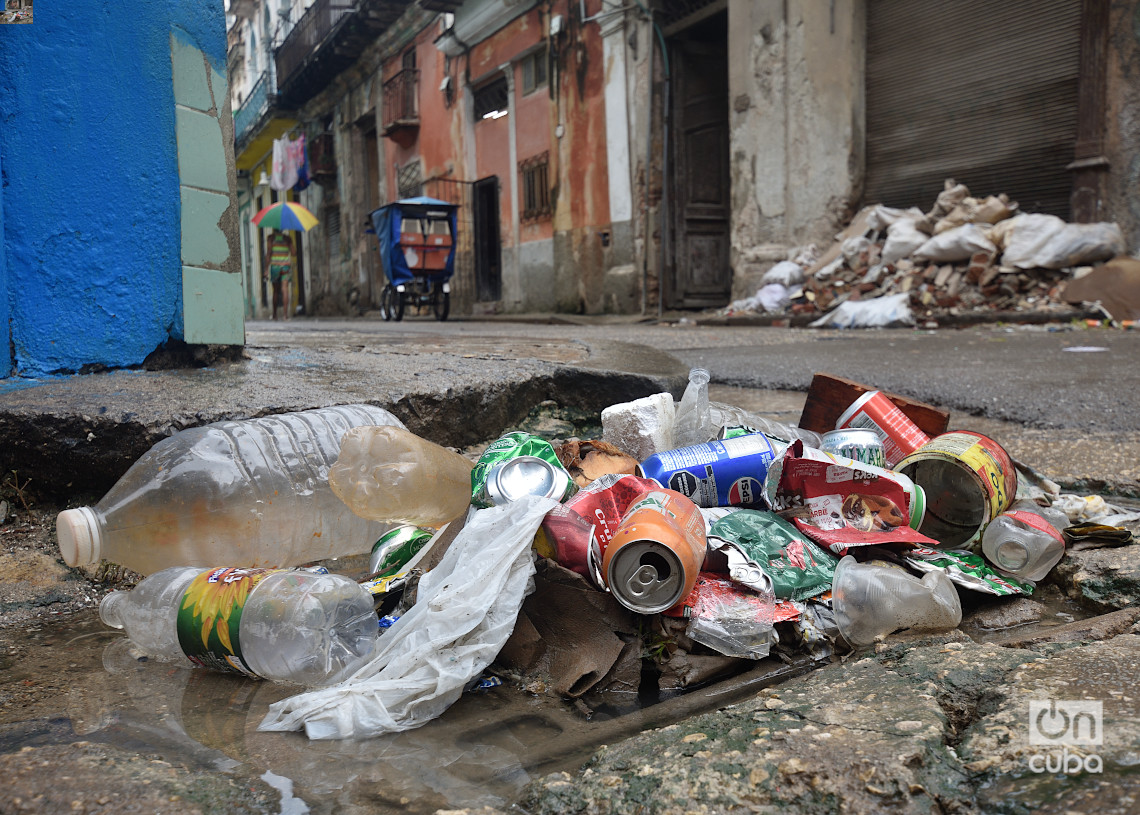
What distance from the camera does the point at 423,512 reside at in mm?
1697

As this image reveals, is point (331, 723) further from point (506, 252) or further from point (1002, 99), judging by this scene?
point (506, 252)

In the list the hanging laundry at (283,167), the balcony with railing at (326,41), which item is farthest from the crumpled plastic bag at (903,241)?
the hanging laundry at (283,167)

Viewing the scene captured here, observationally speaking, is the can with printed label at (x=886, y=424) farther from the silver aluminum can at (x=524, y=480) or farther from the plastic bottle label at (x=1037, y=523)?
the silver aluminum can at (x=524, y=480)

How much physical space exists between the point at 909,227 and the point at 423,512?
6347 mm

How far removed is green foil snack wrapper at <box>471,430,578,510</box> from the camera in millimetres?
1375

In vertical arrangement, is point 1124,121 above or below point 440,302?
above

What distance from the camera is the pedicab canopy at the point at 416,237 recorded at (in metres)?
10.9

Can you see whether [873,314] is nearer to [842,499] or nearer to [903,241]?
[903,241]

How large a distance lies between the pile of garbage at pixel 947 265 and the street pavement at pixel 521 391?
207cm

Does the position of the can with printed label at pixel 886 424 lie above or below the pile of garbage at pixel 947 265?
below

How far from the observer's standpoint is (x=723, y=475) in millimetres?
1502

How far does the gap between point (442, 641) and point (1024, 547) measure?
957 mm

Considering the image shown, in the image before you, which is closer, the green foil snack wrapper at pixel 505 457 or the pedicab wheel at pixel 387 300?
the green foil snack wrapper at pixel 505 457

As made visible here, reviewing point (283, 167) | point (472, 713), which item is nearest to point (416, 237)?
point (472, 713)
